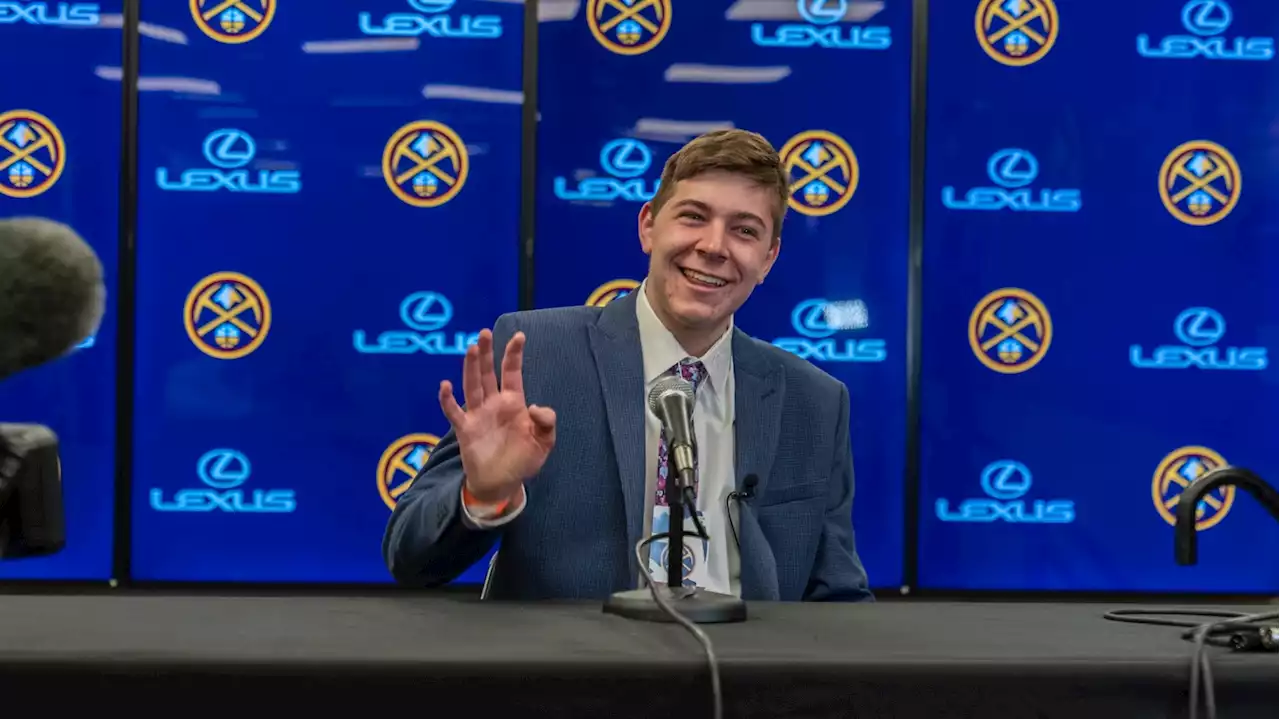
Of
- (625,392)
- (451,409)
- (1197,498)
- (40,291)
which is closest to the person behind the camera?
(40,291)

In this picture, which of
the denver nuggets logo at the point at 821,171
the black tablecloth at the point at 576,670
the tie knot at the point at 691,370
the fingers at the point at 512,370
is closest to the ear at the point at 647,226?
the tie knot at the point at 691,370

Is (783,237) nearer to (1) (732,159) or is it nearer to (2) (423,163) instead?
(2) (423,163)

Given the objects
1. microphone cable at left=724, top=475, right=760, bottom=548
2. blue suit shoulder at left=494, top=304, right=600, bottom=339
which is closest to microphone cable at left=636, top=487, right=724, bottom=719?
microphone cable at left=724, top=475, right=760, bottom=548

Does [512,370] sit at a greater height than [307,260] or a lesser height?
lesser

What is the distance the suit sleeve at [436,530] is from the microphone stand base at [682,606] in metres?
0.37

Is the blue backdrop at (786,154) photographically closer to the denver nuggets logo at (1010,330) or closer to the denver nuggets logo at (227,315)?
the denver nuggets logo at (1010,330)

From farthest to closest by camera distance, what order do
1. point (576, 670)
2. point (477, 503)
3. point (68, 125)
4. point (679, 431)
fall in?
1. point (68, 125)
2. point (477, 503)
3. point (679, 431)
4. point (576, 670)

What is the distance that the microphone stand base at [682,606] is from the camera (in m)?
1.34

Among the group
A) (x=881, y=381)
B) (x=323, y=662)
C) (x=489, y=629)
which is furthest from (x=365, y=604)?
(x=881, y=381)

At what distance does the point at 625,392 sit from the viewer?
203cm

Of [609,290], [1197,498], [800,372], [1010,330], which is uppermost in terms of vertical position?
[609,290]

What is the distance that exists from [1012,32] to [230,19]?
234 centimetres

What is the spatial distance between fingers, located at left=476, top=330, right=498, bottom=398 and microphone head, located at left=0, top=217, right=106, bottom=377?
779 mm

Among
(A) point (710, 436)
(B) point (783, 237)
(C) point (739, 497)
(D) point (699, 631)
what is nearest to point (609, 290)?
(B) point (783, 237)
